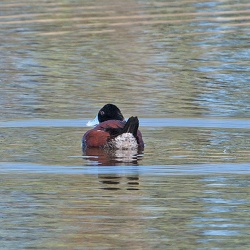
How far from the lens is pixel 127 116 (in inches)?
584

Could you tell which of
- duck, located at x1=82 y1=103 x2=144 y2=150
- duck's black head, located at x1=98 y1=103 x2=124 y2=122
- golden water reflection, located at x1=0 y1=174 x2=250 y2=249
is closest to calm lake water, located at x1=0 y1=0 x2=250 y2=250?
golden water reflection, located at x1=0 y1=174 x2=250 y2=249

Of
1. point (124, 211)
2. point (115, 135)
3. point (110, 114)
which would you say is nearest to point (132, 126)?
point (115, 135)

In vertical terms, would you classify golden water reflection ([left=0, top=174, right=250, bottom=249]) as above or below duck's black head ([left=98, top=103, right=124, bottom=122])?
below

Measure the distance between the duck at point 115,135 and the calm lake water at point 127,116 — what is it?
4.9 inches

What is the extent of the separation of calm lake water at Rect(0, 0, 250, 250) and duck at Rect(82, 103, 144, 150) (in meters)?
0.13

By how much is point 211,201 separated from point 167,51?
37.4 feet

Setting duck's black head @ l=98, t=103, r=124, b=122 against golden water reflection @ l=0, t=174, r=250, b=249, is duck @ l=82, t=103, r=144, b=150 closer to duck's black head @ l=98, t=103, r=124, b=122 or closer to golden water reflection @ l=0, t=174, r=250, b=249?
duck's black head @ l=98, t=103, r=124, b=122

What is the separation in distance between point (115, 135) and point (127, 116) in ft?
7.71

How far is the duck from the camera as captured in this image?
12.3 meters

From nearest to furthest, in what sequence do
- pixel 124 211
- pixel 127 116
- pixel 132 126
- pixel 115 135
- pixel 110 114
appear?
pixel 124 211 → pixel 132 126 → pixel 115 135 → pixel 110 114 → pixel 127 116

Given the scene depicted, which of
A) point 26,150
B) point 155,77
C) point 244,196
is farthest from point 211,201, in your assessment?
point 155,77

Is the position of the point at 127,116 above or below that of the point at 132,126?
below

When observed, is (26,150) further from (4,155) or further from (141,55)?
(141,55)

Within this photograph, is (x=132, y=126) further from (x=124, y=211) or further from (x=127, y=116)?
(x=124, y=211)
